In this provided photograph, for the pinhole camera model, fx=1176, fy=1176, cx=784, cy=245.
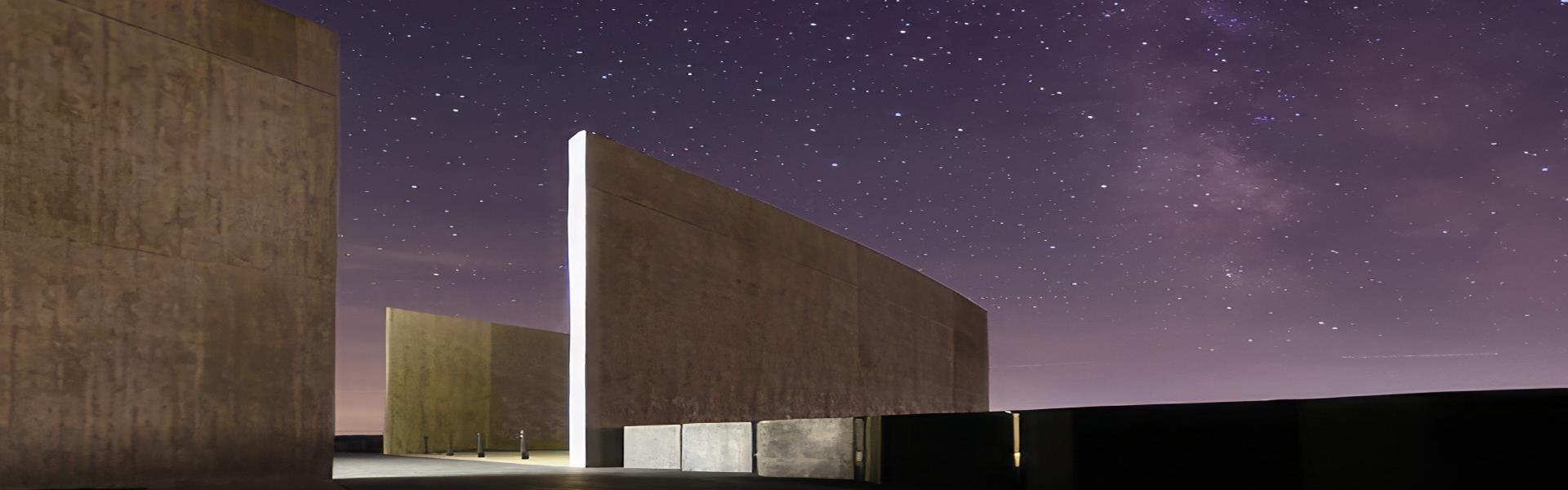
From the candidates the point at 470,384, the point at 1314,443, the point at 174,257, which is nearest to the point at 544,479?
Result: the point at 174,257

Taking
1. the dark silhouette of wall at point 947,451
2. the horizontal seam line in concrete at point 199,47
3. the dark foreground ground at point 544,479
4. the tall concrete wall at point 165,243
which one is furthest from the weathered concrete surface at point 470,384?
the dark silhouette of wall at point 947,451

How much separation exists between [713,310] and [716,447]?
12.4 ft

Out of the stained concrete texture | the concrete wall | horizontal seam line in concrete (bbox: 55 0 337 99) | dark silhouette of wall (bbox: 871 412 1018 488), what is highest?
horizontal seam line in concrete (bbox: 55 0 337 99)

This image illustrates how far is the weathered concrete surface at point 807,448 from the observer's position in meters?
9.73

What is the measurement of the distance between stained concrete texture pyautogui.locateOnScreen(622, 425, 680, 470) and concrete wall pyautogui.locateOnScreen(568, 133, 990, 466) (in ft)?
0.78

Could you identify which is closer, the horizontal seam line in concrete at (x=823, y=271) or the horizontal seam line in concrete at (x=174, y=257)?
the horizontal seam line in concrete at (x=174, y=257)

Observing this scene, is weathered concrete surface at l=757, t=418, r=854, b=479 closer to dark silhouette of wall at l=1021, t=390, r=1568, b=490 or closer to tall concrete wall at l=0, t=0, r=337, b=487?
dark silhouette of wall at l=1021, t=390, r=1568, b=490

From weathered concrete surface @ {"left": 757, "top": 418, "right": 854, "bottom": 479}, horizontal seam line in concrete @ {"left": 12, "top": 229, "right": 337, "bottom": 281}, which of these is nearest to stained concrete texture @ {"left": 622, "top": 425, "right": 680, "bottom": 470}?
weathered concrete surface @ {"left": 757, "top": 418, "right": 854, "bottom": 479}

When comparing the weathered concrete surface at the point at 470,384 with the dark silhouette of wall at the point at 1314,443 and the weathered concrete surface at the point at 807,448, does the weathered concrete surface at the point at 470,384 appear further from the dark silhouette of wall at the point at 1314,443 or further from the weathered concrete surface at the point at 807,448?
the dark silhouette of wall at the point at 1314,443

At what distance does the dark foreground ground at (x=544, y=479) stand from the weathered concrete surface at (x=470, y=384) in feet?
29.0

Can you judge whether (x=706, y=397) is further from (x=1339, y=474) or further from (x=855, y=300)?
(x=1339, y=474)

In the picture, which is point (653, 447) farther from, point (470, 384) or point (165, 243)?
point (470, 384)

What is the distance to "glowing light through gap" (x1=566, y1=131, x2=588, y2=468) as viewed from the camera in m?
12.8

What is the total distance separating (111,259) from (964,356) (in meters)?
21.4
